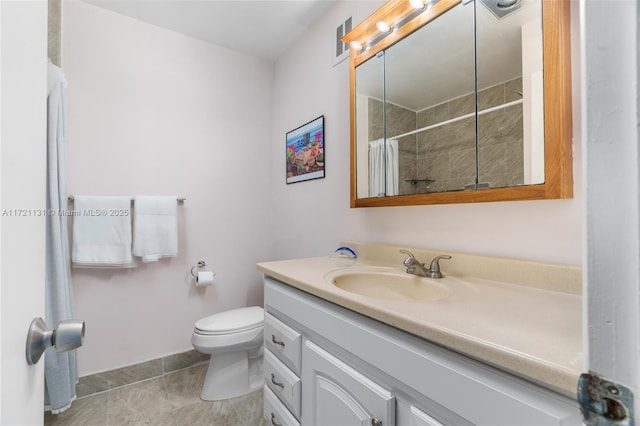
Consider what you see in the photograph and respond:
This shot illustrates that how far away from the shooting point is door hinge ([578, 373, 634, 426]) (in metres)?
0.21

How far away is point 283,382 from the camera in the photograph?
3.51 ft

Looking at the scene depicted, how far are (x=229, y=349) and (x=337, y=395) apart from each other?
983 mm

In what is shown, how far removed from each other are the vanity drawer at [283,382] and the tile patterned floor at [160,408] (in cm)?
48

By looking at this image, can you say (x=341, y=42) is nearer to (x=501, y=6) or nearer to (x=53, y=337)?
(x=501, y=6)

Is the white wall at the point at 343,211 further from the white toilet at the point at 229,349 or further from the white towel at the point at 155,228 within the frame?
the white towel at the point at 155,228

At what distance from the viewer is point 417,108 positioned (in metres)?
1.22

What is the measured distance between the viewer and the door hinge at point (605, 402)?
8.2 inches

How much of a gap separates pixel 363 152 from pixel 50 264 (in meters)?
1.74

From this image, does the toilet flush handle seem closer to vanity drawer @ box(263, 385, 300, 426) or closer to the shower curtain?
vanity drawer @ box(263, 385, 300, 426)

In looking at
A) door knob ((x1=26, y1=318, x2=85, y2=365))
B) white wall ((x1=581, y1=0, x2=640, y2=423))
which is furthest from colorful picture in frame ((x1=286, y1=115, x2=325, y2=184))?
white wall ((x1=581, y1=0, x2=640, y2=423))

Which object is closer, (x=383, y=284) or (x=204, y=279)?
(x=383, y=284)

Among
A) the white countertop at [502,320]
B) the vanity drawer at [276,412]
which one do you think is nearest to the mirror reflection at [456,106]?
the white countertop at [502,320]

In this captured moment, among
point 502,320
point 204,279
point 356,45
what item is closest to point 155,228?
point 204,279

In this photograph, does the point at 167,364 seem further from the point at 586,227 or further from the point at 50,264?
the point at 586,227
